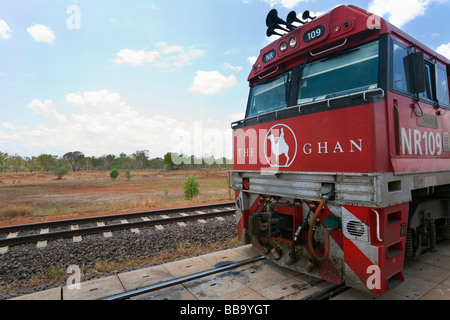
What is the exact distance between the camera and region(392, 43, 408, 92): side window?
10.4ft

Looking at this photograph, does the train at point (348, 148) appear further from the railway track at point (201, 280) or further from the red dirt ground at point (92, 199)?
the red dirt ground at point (92, 199)

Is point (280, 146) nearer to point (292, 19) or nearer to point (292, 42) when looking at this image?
point (292, 42)

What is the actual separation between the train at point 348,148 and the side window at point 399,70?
3cm

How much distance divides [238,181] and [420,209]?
114 inches

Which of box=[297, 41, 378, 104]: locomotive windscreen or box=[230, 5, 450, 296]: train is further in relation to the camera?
box=[297, 41, 378, 104]: locomotive windscreen

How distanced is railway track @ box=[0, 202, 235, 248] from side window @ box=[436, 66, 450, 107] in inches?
251

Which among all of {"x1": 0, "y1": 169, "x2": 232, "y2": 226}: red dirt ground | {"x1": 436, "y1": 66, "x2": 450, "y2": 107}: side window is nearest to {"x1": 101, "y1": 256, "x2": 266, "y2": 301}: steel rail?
{"x1": 436, "y1": 66, "x2": 450, "y2": 107}: side window

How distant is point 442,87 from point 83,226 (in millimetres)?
9031

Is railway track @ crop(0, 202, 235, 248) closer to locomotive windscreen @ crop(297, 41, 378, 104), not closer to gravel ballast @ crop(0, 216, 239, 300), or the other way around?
gravel ballast @ crop(0, 216, 239, 300)

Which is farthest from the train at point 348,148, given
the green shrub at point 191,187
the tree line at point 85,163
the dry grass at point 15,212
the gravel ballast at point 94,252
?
the tree line at point 85,163

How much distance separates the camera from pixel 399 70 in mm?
3271

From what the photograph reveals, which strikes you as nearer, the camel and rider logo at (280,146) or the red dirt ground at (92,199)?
the camel and rider logo at (280,146)

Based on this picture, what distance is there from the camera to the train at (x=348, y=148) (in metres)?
2.82
